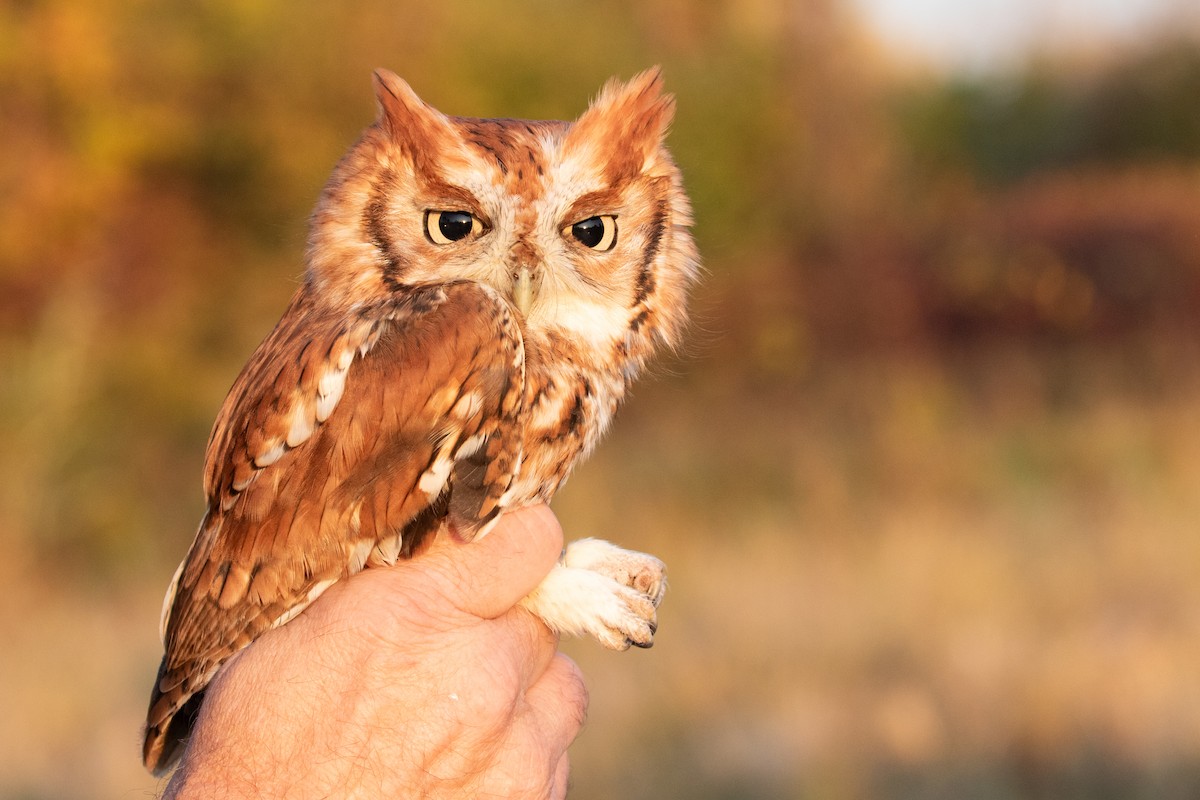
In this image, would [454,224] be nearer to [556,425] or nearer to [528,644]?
[556,425]

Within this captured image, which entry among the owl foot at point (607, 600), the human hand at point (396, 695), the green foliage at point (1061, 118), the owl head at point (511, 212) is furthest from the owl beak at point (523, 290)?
the green foliage at point (1061, 118)

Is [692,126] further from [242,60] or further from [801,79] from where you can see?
[242,60]

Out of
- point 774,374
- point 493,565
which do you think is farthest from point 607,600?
point 774,374

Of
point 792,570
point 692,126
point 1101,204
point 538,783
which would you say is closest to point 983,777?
point 792,570

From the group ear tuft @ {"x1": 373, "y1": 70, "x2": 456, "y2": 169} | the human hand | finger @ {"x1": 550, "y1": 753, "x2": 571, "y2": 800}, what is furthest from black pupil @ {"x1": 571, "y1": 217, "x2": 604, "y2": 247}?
finger @ {"x1": 550, "y1": 753, "x2": 571, "y2": 800}

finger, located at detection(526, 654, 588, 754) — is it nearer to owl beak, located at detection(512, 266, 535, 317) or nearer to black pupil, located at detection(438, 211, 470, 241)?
owl beak, located at detection(512, 266, 535, 317)
